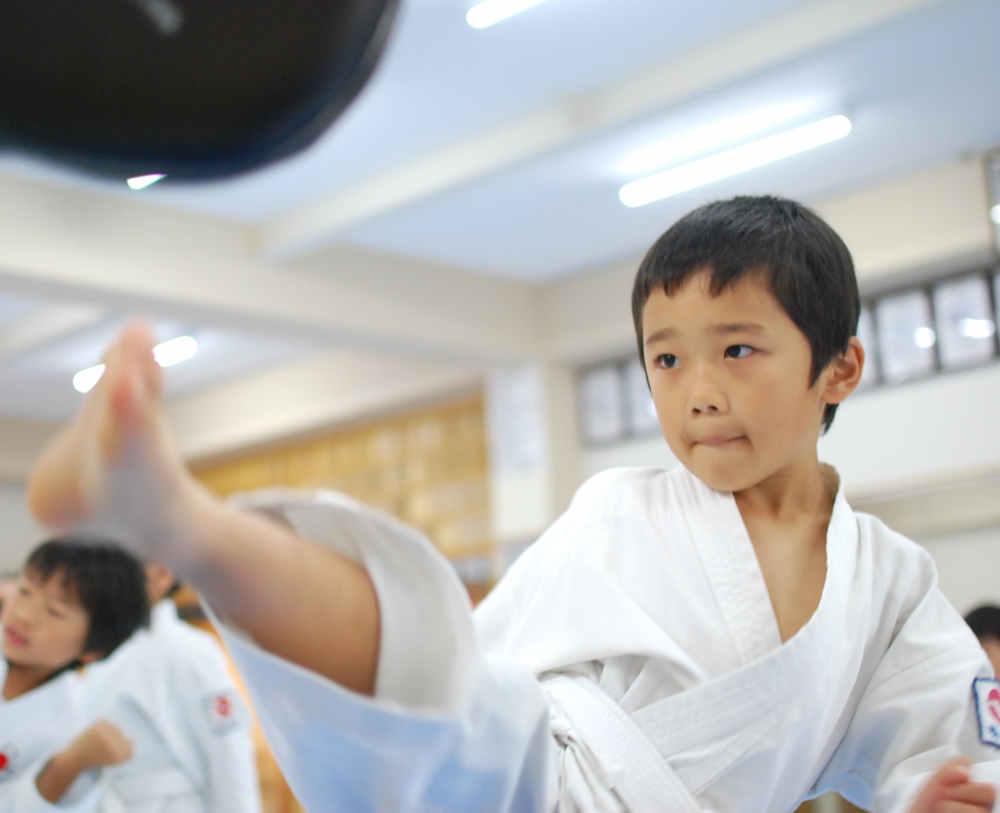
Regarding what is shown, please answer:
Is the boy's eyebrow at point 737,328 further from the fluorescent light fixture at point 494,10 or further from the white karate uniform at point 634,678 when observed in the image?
the fluorescent light fixture at point 494,10

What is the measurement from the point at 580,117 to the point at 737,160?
2.61 feet

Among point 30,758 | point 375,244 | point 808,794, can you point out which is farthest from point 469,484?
point 808,794

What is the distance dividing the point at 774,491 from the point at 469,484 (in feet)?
21.2

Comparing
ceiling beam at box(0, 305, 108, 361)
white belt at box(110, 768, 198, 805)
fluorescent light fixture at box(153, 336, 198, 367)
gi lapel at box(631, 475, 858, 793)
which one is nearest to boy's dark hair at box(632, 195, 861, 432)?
gi lapel at box(631, 475, 858, 793)

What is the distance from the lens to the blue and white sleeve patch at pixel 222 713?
2.33 meters

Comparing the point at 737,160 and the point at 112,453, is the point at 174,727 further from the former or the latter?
the point at 737,160

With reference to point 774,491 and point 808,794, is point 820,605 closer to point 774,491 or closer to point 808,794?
point 774,491

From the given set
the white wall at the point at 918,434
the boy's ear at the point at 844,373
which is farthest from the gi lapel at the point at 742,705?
the white wall at the point at 918,434

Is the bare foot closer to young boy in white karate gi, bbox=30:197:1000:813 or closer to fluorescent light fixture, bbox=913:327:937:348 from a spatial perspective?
young boy in white karate gi, bbox=30:197:1000:813

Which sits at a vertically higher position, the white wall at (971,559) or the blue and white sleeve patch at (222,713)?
the blue and white sleeve patch at (222,713)

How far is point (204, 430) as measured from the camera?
8.78 m

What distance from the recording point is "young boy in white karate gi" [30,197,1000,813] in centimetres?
74

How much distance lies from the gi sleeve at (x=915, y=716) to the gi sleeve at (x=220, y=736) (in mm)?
1455

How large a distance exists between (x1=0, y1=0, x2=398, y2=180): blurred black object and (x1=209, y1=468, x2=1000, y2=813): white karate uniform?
0.91 feet
